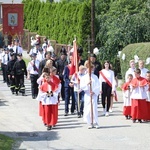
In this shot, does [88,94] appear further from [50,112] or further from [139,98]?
[139,98]

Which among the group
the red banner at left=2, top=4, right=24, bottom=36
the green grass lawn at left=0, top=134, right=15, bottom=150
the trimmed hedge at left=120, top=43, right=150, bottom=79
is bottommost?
the green grass lawn at left=0, top=134, right=15, bottom=150

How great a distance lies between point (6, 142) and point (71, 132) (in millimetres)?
2347

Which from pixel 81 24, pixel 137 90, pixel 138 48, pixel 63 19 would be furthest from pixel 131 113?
pixel 63 19

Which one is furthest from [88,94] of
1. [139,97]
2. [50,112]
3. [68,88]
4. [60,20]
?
[60,20]

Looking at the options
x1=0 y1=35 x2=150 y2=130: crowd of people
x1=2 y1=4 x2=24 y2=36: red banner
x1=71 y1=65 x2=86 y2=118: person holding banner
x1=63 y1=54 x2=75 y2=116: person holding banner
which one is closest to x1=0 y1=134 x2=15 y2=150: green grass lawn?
x1=0 y1=35 x2=150 y2=130: crowd of people

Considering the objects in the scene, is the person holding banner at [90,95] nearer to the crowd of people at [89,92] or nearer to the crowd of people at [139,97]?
the crowd of people at [89,92]

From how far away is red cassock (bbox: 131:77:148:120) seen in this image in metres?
19.7

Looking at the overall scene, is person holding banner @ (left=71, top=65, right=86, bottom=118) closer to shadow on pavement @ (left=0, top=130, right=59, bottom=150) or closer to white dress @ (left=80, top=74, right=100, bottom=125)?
white dress @ (left=80, top=74, right=100, bottom=125)

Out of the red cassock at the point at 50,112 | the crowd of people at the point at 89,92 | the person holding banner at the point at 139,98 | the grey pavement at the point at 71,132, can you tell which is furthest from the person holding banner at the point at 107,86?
the red cassock at the point at 50,112

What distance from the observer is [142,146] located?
15.9m

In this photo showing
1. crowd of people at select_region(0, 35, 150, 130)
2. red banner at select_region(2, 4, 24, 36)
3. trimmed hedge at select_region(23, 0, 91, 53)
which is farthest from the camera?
trimmed hedge at select_region(23, 0, 91, 53)

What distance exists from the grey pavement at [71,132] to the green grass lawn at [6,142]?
0.51ft

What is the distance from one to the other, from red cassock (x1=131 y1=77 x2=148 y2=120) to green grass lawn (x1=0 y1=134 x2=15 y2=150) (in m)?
4.28

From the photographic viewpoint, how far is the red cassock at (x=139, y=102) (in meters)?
19.7
